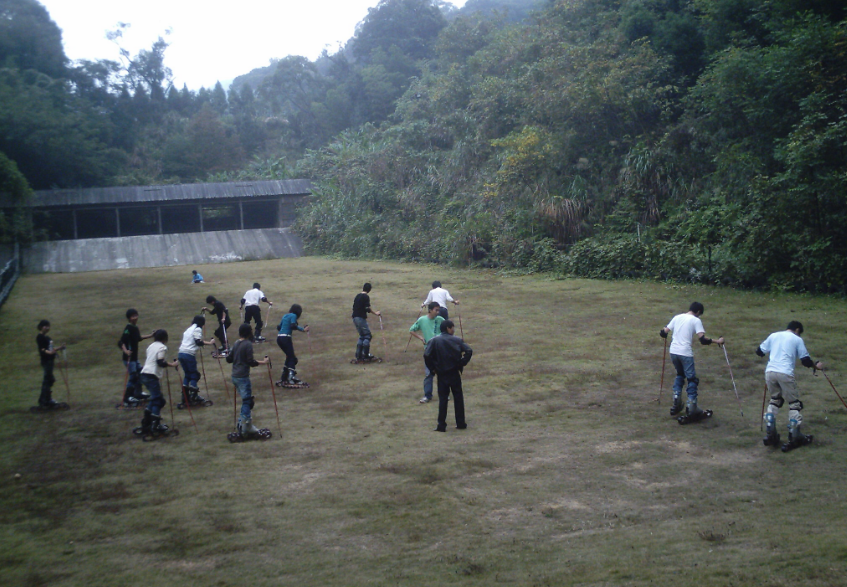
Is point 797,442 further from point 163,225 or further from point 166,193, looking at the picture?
point 163,225

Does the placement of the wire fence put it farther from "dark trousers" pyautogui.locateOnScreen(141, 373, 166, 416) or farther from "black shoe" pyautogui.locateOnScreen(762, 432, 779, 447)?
"black shoe" pyautogui.locateOnScreen(762, 432, 779, 447)

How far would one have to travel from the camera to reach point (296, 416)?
9859mm

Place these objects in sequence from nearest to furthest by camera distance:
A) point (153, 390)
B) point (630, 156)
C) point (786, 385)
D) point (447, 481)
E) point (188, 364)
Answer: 1. point (447, 481)
2. point (786, 385)
3. point (153, 390)
4. point (188, 364)
5. point (630, 156)

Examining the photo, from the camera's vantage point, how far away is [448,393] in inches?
343

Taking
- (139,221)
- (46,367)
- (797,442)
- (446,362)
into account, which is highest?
(139,221)

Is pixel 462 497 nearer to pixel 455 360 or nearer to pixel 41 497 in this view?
pixel 455 360

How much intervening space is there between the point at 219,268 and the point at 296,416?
25.4 m

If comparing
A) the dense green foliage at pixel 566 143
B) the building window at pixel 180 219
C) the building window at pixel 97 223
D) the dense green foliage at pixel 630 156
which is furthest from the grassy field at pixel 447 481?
the building window at pixel 180 219

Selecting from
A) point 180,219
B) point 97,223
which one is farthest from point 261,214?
point 97,223

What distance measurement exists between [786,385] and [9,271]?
29.9 metres

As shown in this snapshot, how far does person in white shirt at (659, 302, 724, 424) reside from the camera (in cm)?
874

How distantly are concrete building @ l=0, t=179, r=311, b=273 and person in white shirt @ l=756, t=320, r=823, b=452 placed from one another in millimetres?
33942

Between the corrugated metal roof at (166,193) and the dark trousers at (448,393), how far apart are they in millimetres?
35805

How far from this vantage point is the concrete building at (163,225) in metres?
37.4
